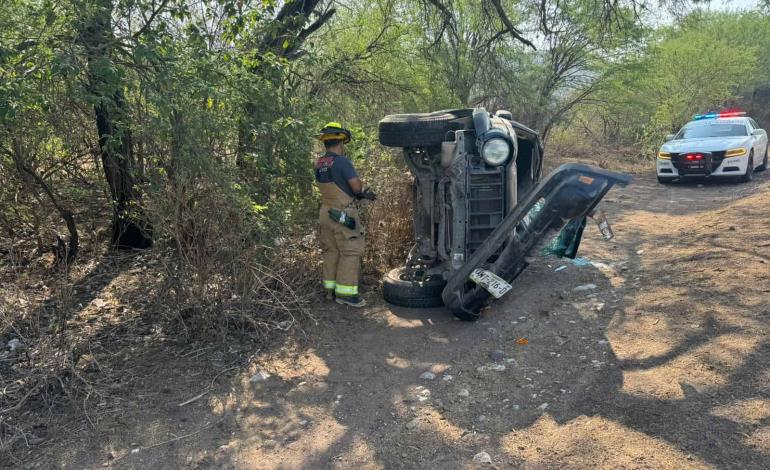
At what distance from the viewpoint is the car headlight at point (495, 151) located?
174 inches

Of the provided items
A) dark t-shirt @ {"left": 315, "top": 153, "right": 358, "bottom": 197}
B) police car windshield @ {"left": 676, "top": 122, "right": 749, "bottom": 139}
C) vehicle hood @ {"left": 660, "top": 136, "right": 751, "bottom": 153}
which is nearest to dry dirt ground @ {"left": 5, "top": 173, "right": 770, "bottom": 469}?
dark t-shirt @ {"left": 315, "top": 153, "right": 358, "bottom": 197}

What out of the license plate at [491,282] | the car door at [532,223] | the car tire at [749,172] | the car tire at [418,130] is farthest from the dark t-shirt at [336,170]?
the car tire at [749,172]

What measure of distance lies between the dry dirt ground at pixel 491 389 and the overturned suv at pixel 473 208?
335 millimetres

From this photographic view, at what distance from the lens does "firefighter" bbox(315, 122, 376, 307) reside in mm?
4930

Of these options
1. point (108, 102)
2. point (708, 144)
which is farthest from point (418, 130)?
point (708, 144)

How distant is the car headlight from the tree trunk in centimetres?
265

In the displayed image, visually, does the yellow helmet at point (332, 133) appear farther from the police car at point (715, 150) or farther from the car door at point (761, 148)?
the car door at point (761, 148)

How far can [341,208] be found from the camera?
499 centimetres

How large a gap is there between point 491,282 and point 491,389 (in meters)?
0.90

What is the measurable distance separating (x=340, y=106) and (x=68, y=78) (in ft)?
13.3

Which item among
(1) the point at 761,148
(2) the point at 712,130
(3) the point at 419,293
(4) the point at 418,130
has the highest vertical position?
(4) the point at 418,130

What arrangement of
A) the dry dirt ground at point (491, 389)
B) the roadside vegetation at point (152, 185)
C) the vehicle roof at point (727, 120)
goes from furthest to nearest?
the vehicle roof at point (727, 120)
the roadside vegetation at point (152, 185)
the dry dirt ground at point (491, 389)

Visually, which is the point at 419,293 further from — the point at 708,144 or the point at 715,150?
the point at 708,144

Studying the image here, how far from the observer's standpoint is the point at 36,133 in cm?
452
